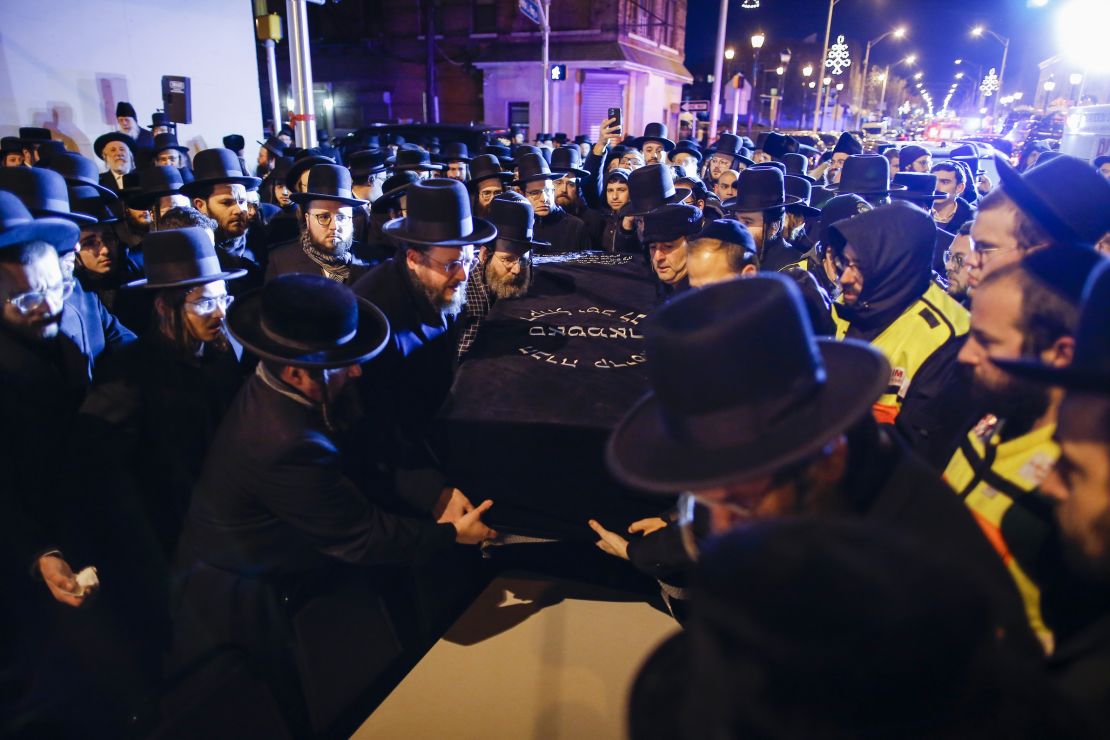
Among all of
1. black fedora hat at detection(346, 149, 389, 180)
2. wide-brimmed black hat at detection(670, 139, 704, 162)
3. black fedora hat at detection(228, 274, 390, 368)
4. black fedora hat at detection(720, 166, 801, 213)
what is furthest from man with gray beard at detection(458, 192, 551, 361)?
wide-brimmed black hat at detection(670, 139, 704, 162)

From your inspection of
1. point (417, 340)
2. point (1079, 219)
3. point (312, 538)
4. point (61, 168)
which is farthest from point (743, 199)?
point (61, 168)

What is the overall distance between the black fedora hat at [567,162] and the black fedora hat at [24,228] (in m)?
5.76

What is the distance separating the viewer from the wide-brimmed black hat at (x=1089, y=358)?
1175mm

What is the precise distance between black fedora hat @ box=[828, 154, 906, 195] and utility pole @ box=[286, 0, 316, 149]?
5.87 m

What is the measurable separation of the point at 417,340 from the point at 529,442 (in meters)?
1.02

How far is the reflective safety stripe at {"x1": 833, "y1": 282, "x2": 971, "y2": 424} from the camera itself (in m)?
2.88

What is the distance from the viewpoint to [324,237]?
4.73 meters

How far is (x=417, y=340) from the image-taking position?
10.7 ft

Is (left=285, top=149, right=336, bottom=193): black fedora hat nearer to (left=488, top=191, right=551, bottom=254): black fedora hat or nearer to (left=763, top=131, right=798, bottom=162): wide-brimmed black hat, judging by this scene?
(left=488, top=191, right=551, bottom=254): black fedora hat

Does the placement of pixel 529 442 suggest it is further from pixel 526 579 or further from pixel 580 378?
pixel 526 579

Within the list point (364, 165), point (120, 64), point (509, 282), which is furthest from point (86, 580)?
point (120, 64)

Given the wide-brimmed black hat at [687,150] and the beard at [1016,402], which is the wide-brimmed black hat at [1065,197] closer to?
the beard at [1016,402]

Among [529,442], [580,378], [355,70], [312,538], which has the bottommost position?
[312,538]

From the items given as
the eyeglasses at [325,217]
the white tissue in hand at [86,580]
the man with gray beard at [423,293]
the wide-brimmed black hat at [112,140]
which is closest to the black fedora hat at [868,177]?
the man with gray beard at [423,293]
